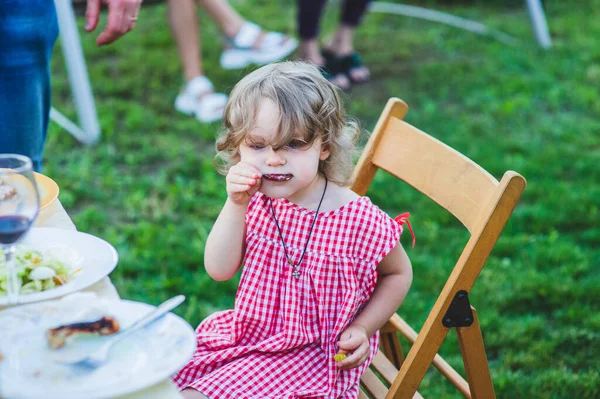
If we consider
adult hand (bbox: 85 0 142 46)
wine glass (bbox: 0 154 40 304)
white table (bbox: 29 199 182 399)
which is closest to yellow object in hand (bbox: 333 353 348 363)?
white table (bbox: 29 199 182 399)

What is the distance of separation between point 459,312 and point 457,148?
116 inches

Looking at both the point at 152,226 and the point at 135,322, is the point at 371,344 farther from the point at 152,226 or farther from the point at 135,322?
the point at 152,226

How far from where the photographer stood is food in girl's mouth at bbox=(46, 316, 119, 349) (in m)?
1.22

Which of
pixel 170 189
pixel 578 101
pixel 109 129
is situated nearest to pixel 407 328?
pixel 170 189

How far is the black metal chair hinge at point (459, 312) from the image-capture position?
1776mm

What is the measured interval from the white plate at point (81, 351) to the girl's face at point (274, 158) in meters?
0.51

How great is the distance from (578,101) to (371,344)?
3842mm

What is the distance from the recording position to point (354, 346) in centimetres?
182

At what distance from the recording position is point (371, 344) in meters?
2.01

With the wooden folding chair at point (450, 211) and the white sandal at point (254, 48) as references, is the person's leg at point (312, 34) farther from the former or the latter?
the wooden folding chair at point (450, 211)

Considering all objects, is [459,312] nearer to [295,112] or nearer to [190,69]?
[295,112]

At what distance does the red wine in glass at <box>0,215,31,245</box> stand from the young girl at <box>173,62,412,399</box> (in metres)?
0.54

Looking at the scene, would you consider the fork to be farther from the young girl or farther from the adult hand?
the adult hand

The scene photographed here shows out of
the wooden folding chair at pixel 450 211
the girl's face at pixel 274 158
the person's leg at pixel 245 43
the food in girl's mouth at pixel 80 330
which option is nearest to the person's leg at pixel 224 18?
the person's leg at pixel 245 43
